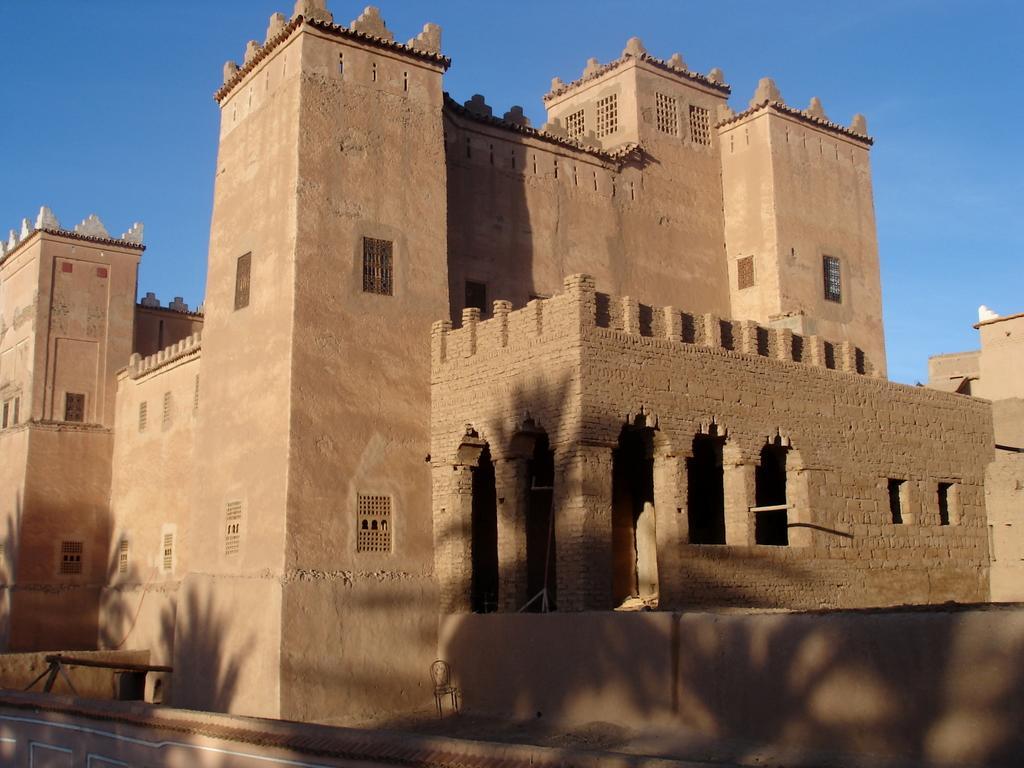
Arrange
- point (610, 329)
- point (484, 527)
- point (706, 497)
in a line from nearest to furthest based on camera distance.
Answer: point (610, 329)
point (484, 527)
point (706, 497)

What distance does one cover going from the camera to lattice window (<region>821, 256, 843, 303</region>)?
2438 cm

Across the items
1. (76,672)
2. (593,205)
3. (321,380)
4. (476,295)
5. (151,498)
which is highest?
(593,205)

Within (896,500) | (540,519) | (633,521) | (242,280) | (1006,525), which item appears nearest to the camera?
(242,280)

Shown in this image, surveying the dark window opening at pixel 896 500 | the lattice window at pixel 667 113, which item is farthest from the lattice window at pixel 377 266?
the dark window opening at pixel 896 500

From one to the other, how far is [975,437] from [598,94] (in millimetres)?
10419

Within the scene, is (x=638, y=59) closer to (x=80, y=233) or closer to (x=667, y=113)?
(x=667, y=113)

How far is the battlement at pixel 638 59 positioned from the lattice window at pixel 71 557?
1464 centimetres

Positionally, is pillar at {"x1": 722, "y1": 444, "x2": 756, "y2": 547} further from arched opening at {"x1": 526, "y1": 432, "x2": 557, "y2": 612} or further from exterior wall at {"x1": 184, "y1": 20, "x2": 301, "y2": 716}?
exterior wall at {"x1": 184, "y1": 20, "x2": 301, "y2": 716}

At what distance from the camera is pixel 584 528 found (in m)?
15.7

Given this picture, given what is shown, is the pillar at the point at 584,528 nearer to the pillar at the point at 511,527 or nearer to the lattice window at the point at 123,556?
the pillar at the point at 511,527

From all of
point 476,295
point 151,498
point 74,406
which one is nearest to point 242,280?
point 476,295

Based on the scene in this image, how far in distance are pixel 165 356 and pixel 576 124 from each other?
1012 cm

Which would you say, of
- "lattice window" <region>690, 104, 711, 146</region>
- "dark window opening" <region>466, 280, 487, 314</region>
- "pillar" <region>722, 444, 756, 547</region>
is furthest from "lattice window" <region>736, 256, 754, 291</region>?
"pillar" <region>722, 444, 756, 547</region>

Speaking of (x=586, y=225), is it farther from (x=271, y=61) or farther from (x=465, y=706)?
(x=465, y=706)
